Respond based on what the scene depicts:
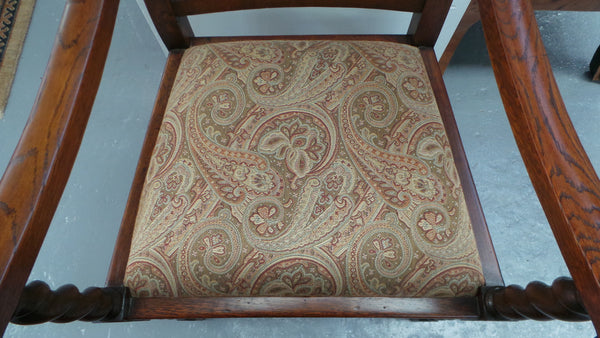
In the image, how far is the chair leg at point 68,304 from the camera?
406 mm

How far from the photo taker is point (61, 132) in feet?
1.29

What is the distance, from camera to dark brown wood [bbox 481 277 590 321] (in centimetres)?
39

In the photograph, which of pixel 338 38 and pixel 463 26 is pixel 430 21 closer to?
pixel 338 38

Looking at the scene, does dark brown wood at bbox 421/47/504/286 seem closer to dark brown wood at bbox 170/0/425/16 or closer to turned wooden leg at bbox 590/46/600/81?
dark brown wood at bbox 170/0/425/16

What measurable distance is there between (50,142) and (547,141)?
1.34ft

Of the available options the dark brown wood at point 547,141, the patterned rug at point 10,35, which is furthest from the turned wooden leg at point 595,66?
the patterned rug at point 10,35

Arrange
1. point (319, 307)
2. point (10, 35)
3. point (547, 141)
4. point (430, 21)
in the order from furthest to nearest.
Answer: point (10, 35) → point (430, 21) → point (319, 307) → point (547, 141)

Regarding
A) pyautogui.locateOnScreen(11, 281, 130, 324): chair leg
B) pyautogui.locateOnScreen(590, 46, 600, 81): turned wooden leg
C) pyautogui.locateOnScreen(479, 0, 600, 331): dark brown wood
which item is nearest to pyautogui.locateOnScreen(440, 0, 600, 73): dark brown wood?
pyautogui.locateOnScreen(590, 46, 600, 81): turned wooden leg

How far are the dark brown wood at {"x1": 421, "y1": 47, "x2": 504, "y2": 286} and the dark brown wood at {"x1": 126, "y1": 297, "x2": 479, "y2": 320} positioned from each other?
40mm

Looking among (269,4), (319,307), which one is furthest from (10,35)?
(319,307)

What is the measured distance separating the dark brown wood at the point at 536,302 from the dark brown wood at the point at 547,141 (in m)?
0.06

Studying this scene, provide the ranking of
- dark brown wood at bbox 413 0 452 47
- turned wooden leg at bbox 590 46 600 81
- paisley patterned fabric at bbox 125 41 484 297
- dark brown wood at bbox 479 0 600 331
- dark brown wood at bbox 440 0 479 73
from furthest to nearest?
turned wooden leg at bbox 590 46 600 81
dark brown wood at bbox 440 0 479 73
dark brown wood at bbox 413 0 452 47
paisley patterned fabric at bbox 125 41 484 297
dark brown wood at bbox 479 0 600 331

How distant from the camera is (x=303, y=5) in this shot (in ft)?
2.07

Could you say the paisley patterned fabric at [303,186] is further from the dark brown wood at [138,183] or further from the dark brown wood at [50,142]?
the dark brown wood at [50,142]
